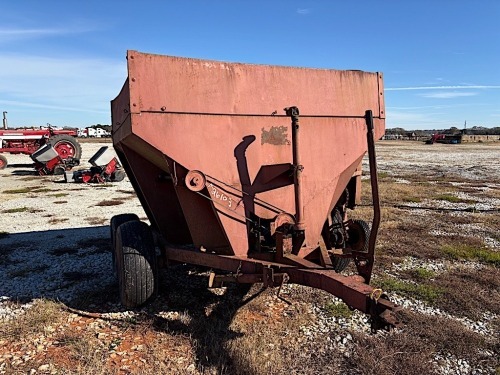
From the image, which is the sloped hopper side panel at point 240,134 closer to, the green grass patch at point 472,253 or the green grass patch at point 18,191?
the green grass patch at point 472,253

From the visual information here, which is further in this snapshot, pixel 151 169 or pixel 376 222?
pixel 151 169

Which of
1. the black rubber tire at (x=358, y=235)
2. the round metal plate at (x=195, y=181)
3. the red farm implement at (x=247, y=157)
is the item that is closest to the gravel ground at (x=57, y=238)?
the red farm implement at (x=247, y=157)

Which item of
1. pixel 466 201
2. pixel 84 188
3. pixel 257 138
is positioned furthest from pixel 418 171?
pixel 257 138

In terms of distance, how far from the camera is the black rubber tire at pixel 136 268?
401 centimetres

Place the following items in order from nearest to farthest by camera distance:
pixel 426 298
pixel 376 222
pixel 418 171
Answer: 1. pixel 376 222
2. pixel 426 298
3. pixel 418 171

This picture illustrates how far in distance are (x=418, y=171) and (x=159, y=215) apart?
57.5ft

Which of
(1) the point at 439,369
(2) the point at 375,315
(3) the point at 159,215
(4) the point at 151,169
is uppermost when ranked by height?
(4) the point at 151,169

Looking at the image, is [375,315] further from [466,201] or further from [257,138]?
[466,201]

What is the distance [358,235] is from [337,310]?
49.3 inches

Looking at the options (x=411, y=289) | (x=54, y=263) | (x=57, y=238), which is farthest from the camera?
(x=57, y=238)

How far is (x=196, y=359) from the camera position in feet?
11.3

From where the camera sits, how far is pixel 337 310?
14.3 ft

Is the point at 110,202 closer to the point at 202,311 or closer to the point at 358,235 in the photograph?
the point at 202,311

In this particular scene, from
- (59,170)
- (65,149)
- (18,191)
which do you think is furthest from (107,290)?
(65,149)
